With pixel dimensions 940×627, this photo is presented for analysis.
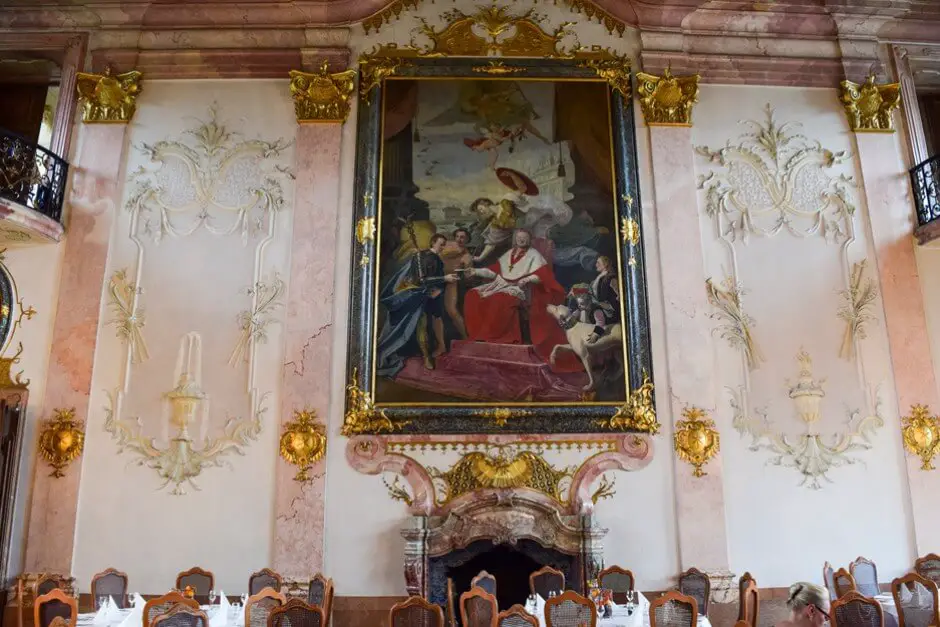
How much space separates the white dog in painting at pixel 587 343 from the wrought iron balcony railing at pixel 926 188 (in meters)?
4.07

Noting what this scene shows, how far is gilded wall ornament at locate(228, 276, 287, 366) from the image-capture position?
8586mm

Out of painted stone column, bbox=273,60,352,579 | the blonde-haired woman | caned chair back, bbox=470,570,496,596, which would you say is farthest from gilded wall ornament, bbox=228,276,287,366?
the blonde-haired woman

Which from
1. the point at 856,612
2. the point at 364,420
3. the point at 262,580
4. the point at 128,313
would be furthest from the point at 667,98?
the point at 262,580

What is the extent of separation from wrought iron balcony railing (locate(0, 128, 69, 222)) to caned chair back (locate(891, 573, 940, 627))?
369 inches

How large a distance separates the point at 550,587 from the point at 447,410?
7.08 feet

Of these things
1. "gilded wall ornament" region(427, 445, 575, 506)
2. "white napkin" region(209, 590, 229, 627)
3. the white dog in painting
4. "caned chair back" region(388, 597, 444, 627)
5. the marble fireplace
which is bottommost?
"white napkin" region(209, 590, 229, 627)

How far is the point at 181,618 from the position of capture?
4910 millimetres

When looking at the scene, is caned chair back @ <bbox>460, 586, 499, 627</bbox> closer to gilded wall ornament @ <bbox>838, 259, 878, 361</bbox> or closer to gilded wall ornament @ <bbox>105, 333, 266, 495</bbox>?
gilded wall ornament @ <bbox>105, 333, 266, 495</bbox>

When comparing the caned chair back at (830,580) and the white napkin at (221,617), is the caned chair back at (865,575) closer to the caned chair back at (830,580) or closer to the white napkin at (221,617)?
the caned chair back at (830,580)

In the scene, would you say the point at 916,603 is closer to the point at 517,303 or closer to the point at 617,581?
the point at 617,581

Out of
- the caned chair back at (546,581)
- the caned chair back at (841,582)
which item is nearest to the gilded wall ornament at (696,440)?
the caned chair back at (841,582)

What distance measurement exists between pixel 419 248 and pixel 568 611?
15.4ft

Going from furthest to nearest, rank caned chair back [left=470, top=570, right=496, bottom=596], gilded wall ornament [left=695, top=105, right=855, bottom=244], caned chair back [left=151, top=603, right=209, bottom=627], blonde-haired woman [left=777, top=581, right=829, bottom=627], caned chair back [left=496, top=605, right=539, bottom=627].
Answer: gilded wall ornament [left=695, top=105, right=855, bottom=244] → caned chair back [left=470, top=570, right=496, bottom=596] → caned chair back [left=496, top=605, right=539, bottom=627] → caned chair back [left=151, top=603, right=209, bottom=627] → blonde-haired woman [left=777, top=581, right=829, bottom=627]

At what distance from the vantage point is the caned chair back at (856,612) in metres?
5.30
